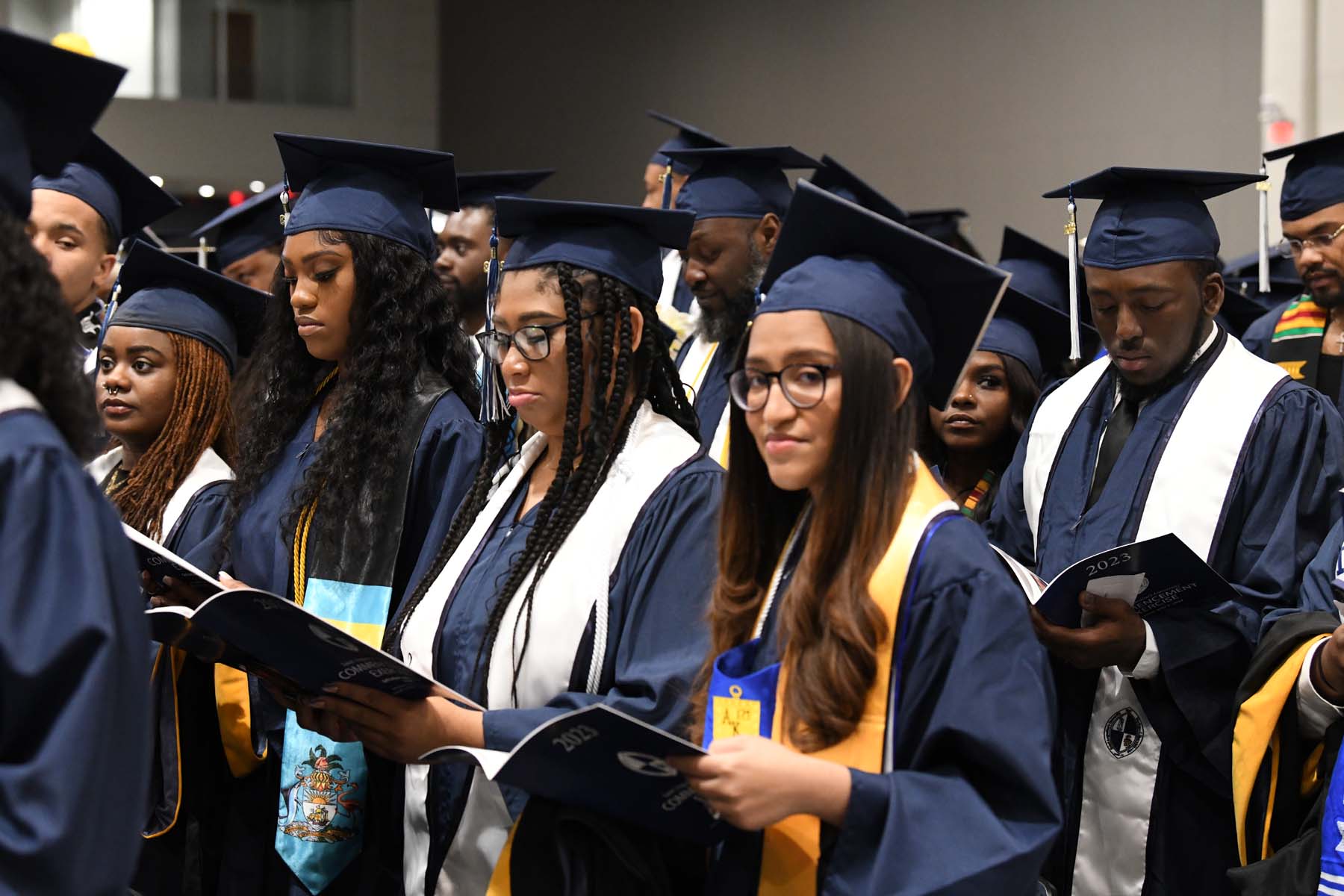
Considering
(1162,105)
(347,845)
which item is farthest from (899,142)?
(347,845)

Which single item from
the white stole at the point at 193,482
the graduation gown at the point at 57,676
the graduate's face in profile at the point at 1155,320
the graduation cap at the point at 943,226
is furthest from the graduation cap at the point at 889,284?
the graduation cap at the point at 943,226

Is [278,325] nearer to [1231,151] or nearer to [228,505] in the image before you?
[228,505]

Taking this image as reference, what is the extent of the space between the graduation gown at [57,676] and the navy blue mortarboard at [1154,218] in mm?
2710

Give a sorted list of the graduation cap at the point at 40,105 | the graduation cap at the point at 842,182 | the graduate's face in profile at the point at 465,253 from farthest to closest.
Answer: the graduate's face in profile at the point at 465,253, the graduation cap at the point at 842,182, the graduation cap at the point at 40,105

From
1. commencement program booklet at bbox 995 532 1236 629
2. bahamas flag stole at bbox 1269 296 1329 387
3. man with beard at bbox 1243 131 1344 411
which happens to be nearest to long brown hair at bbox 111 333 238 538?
commencement program booklet at bbox 995 532 1236 629

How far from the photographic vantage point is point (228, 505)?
3.56 metres

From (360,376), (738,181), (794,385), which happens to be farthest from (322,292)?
(738,181)

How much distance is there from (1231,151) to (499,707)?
288 inches

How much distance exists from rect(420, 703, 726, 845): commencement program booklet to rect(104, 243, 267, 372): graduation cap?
200cm

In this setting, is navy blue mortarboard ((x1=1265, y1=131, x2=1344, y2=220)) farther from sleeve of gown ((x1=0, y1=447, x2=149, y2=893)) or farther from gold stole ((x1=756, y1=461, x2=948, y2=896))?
sleeve of gown ((x1=0, y1=447, x2=149, y2=893))

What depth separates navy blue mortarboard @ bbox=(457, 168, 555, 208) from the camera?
5781mm

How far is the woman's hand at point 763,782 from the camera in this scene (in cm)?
196

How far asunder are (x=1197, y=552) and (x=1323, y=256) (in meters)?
1.25

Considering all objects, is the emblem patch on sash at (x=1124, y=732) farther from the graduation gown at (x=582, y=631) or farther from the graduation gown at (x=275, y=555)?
the graduation gown at (x=275, y=555)
